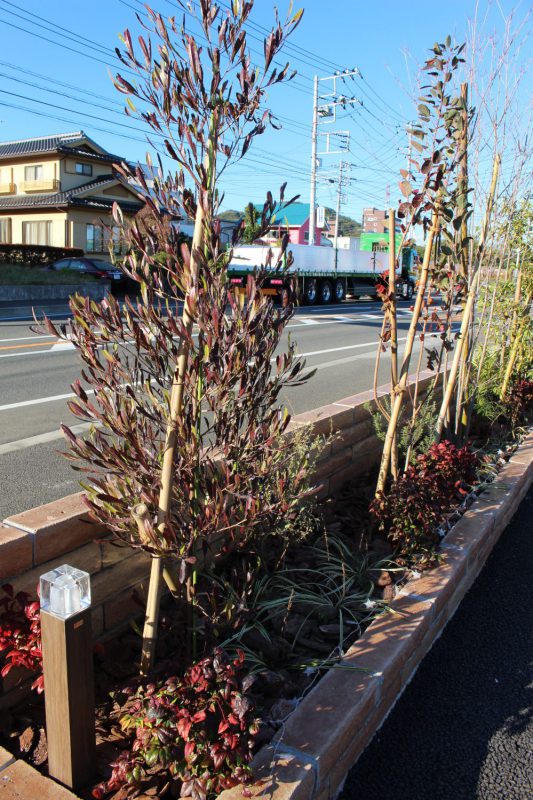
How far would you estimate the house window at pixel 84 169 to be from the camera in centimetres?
3713

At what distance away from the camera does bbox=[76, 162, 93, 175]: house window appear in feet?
122

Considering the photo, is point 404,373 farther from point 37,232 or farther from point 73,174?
point 37,232

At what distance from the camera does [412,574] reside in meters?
3.44

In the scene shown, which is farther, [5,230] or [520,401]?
[5,230]

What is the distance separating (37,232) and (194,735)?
39.2m

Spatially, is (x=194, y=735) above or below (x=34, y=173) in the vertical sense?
below

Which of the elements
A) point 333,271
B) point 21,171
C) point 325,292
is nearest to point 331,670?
point 325,292

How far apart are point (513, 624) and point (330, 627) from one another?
1.08 metres

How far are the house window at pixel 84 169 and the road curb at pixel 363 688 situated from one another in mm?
37667

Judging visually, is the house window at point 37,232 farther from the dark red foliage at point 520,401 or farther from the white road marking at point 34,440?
the dark red foliage at point 520,401

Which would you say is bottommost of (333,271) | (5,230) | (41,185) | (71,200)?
(333,271)

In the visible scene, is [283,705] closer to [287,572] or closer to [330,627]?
[330,627]

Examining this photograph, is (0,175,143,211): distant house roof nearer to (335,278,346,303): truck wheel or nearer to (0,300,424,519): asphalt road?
(335,278,346,303): truck wheel

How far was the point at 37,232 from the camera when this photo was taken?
123ft
